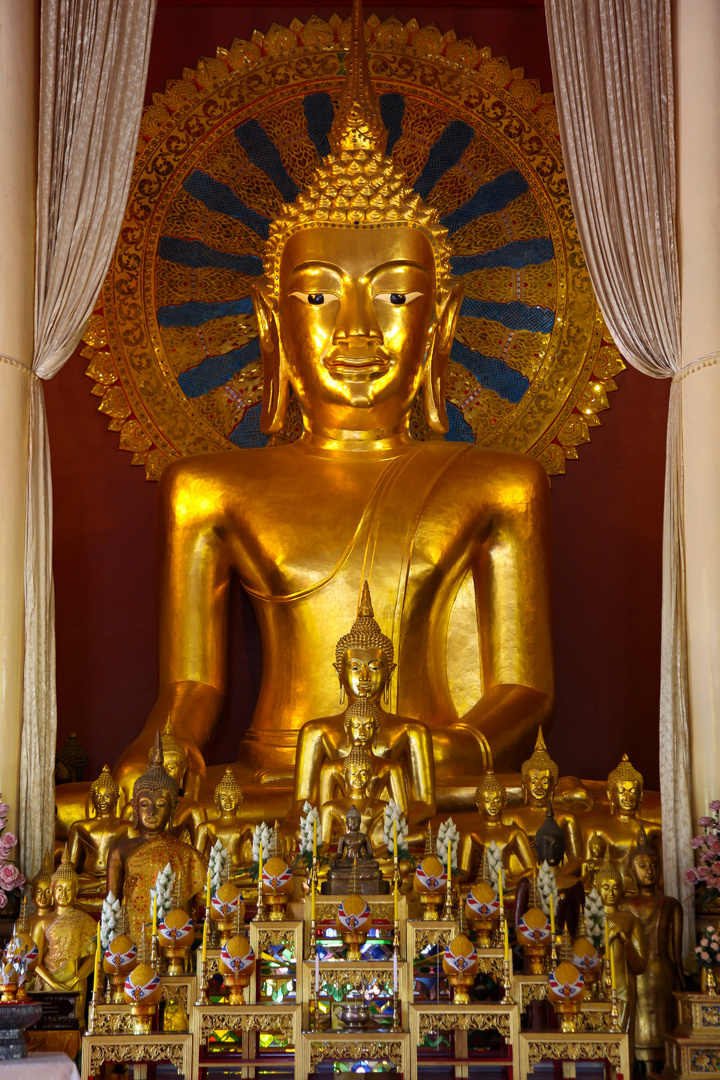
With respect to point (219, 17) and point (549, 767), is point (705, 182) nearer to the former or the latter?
point (549, 767)

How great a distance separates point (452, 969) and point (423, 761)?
132cm

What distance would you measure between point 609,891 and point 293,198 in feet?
12.9

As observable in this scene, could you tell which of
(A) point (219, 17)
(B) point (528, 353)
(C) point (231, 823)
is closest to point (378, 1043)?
(C) point (231, 823)

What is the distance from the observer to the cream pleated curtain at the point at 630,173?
520cm

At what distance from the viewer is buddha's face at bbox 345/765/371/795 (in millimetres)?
4883

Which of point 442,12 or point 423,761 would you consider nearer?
point 423,761

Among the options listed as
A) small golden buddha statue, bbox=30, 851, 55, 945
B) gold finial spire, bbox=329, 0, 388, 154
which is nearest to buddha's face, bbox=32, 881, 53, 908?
small golden buddha statue, bbox=30, 851, 55, 945

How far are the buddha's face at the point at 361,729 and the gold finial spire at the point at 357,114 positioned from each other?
2.81 m

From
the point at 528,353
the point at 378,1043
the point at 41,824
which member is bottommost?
the point at 378,1043

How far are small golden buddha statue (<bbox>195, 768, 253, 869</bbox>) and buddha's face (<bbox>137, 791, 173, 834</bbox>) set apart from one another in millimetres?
275

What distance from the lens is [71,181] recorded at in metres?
5.28

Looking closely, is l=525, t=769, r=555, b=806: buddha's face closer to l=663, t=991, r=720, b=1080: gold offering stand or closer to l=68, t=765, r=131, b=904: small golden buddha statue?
l=663, t=991, r=720, b=1080: gold offering stand

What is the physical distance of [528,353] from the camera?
22.8 feet

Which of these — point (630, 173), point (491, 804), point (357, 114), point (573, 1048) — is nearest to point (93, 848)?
point (491, 804)
